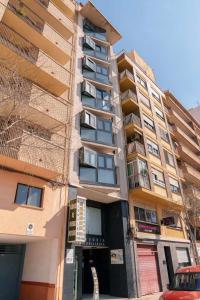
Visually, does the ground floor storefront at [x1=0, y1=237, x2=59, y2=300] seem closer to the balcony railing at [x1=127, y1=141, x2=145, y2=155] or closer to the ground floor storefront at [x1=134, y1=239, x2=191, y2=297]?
the ground floor storefront at [x1=134, y1=239, x2=191, y2=297]

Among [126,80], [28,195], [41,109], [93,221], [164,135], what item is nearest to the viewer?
[28,195]

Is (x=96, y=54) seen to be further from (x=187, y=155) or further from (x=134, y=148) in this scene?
(x=187, y=155)

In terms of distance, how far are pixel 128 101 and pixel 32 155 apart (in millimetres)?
12226

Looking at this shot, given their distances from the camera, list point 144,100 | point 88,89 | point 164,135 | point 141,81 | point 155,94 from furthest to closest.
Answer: point 155,94 → point 141,81 → point 164,135 → point 144,100 → point 88,89

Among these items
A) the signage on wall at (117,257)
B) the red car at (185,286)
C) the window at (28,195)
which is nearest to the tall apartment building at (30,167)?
the window at (28,195)

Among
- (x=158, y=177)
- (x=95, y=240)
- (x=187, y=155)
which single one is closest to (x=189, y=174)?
(x=187, y=155)

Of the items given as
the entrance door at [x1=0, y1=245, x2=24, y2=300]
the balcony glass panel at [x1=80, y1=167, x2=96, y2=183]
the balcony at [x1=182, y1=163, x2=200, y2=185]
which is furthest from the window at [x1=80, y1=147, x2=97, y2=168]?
A: the balcony at [x1=182, y1=163, x2=200, y2=185]

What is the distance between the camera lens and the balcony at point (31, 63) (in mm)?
13484

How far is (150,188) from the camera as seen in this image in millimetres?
17875

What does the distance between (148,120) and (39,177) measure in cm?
1368

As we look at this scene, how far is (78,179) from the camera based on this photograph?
14.5m

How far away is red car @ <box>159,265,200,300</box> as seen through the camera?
745 centimetres

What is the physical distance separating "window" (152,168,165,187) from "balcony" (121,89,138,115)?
615 centimetres

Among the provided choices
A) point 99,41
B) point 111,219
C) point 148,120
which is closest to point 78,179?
point 111,219
